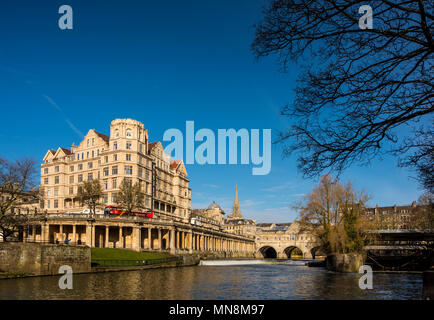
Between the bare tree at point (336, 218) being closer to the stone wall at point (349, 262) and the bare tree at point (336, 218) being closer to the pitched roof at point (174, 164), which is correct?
the stone wall at point (349, 262)

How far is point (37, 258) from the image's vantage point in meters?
37.6

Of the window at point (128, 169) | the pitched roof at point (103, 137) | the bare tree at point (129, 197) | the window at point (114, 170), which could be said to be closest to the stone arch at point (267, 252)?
the pitched roof at point (103, 137)

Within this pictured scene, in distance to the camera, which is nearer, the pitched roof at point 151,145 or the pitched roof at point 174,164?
the pitched roof at point 151,145

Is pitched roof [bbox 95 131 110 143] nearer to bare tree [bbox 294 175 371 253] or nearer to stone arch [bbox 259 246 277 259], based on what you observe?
bare tree [bbox 294 175 371 253]

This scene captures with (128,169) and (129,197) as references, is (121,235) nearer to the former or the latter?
(129,197)

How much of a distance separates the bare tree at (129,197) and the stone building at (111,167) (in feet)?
20.4

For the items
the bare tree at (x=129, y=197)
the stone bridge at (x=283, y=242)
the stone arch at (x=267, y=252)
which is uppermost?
the bare tree at (x=129, y=197)

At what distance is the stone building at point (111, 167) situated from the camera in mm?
86750

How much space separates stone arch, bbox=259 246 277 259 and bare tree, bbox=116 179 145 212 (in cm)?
11431

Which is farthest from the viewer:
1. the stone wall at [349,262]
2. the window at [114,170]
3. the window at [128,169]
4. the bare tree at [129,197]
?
the window at [114,170]

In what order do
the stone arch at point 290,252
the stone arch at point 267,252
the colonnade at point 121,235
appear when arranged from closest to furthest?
the colonnade at point 121,235
the stone arch at point 290,252
the stone arch at point 267,252

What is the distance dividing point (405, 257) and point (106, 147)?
216ft

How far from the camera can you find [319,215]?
62031mm
